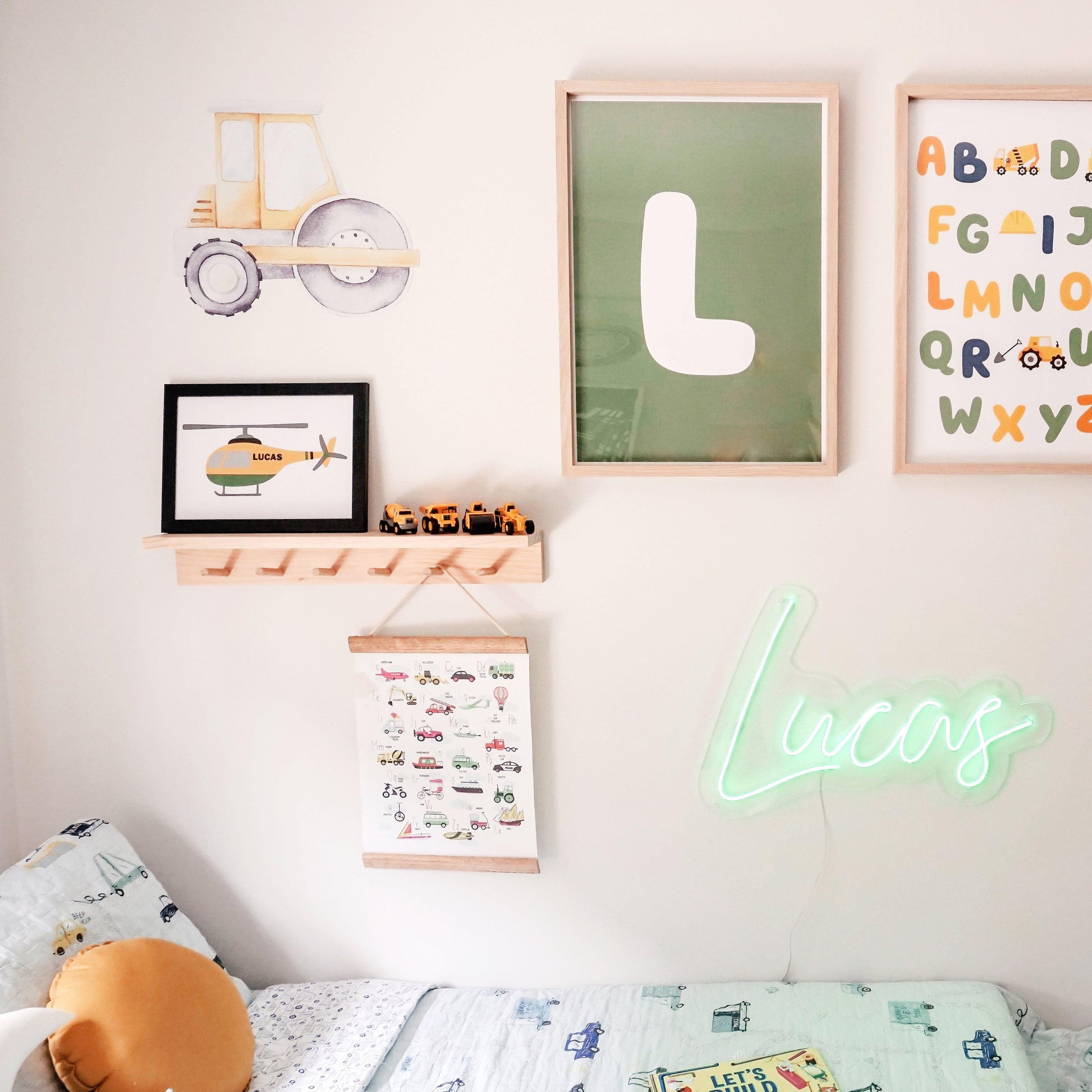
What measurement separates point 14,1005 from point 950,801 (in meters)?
1.57

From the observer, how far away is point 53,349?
5.42 feet

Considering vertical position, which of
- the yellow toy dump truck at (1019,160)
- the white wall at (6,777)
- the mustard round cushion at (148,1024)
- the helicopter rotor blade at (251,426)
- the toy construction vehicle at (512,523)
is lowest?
the mustard round cushion at (148,1024)

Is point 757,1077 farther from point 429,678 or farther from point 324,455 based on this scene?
point 324,455

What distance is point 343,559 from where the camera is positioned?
163cm

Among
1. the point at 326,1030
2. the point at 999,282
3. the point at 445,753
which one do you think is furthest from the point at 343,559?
the point at 999,282

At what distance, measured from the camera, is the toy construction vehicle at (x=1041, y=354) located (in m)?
1.54

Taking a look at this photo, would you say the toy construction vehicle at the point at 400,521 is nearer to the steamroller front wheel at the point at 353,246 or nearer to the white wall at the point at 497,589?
the white wall at the point at 497,589

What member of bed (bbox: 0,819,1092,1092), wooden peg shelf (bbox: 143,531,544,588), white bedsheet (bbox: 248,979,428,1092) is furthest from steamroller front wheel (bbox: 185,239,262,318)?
white bedsheet (bbox: 248,979,428,1092)

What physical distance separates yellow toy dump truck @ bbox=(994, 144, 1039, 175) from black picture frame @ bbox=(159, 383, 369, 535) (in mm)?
1160

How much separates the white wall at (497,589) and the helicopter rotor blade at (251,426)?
9 centimetres

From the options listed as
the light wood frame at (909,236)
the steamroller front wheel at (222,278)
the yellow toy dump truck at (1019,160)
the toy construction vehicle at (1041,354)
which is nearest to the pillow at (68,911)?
the steamroller front wheel at (222,278)

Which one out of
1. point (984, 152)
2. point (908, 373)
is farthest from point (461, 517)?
point (984, 152)

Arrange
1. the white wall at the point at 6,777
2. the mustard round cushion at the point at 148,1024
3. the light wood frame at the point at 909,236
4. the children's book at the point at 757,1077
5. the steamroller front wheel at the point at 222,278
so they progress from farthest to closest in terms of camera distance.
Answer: the white wall at the point at 6,777
the steamroller front wheel at the point at 222,278
the light wood frame at the point at 909,236
the children's book at the point at 757,1077
the mustard round cushion at the point at 148,1024

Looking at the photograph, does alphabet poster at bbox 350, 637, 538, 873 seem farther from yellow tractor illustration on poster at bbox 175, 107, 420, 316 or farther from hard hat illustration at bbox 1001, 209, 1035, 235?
hard hat illustration at bbox 1001, 209, 1035, 235
